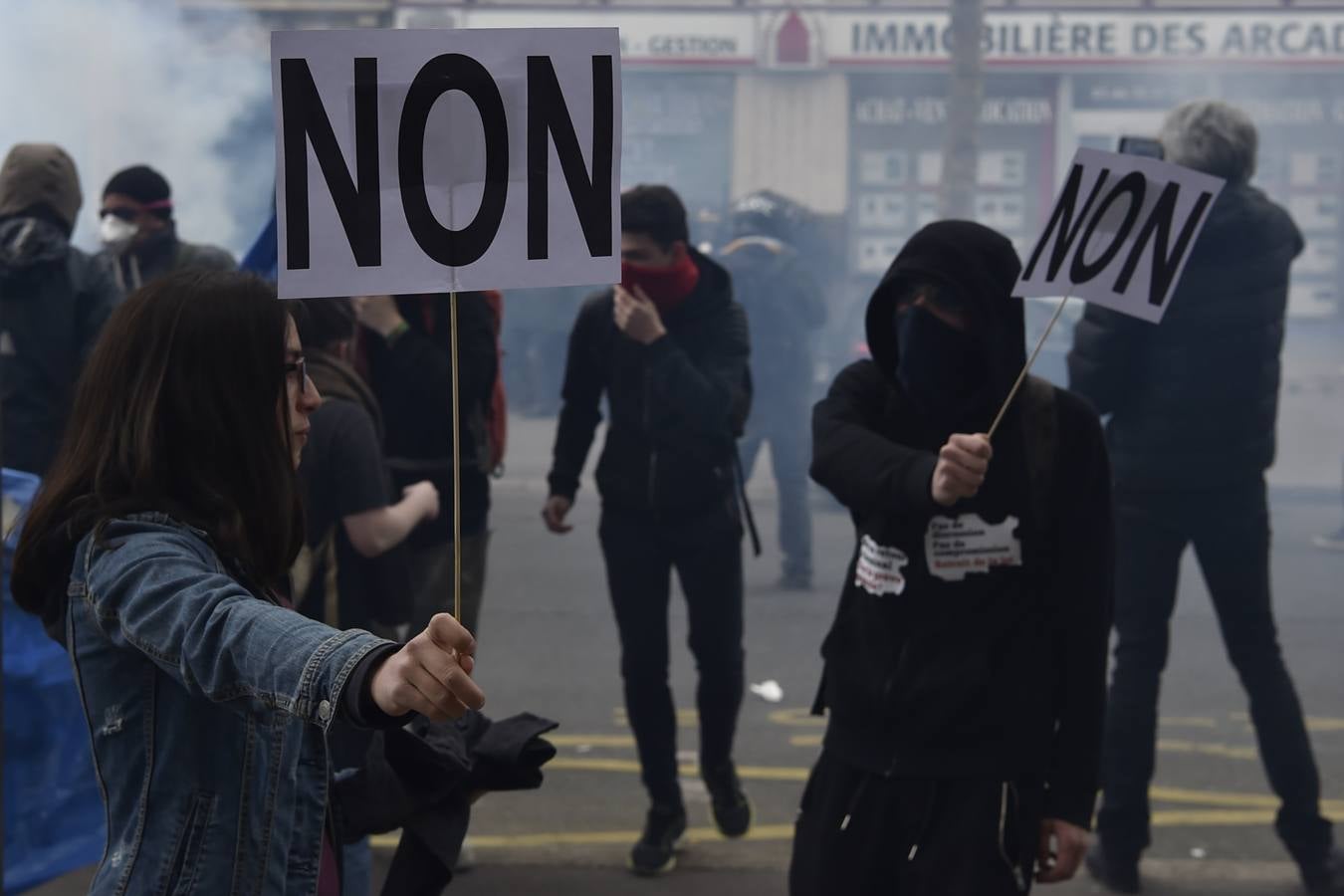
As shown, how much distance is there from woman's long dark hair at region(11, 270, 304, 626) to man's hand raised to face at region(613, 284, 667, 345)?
2321mm

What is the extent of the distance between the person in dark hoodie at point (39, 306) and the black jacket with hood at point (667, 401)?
50.5 inches

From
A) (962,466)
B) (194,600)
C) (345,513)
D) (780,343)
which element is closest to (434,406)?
(345,513)

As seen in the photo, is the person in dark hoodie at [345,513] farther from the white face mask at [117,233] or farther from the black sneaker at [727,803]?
the white face mask at [117,233]

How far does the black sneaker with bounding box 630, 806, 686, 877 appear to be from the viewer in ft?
14.5

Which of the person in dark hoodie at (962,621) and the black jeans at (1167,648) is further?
the black jeans at (1167,648)

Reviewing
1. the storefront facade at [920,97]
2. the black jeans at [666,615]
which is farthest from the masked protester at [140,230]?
the storefront facade at [920,97]

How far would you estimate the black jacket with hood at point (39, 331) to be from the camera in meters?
4.57

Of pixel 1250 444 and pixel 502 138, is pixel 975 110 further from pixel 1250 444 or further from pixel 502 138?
pixel 502 138

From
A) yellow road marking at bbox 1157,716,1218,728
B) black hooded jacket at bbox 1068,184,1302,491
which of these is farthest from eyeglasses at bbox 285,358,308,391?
yellow road marking at bbox 1157,716,1218,728

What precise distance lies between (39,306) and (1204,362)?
9.90 ft

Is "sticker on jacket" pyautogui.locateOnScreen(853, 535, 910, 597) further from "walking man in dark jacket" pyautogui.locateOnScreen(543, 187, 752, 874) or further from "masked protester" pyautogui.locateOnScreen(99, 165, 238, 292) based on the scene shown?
"masked protester" pyautogui.locateOnScreen(99, 165, 238, 292)

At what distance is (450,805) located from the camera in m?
2.20

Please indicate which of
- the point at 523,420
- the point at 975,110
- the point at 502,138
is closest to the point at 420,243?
the point at 502,138

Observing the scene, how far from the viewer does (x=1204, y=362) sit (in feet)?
14.0
